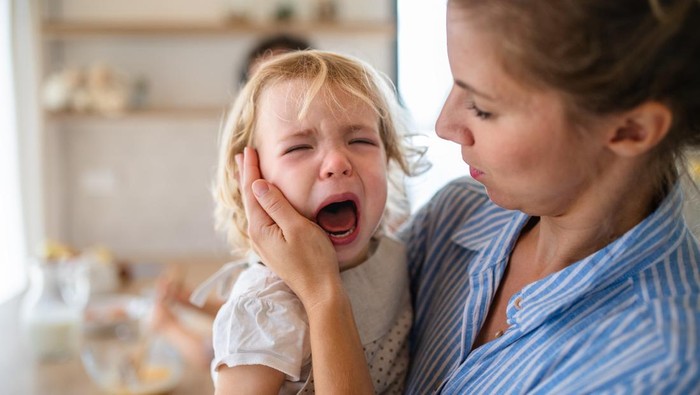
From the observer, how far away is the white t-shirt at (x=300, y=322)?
85cm

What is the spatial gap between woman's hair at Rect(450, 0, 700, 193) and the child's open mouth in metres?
0.39

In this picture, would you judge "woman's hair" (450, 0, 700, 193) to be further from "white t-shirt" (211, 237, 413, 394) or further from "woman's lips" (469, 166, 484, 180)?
"white t-shirt" (211, 237, 413, 394)

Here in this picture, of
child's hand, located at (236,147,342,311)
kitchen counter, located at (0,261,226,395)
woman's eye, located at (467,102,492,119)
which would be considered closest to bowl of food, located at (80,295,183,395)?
kitchen counter, located at (0,261,226,395)

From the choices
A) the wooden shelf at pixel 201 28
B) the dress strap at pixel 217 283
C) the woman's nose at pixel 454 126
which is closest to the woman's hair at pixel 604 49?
the woman's nose at pixel 454 126

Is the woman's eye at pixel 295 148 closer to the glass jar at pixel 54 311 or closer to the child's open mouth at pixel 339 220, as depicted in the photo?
the child's open mouth at pixel 339 220

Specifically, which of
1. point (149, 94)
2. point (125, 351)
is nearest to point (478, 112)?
point (125, 351)

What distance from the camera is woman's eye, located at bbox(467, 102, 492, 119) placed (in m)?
0.74

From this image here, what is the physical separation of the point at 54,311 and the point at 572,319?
1792mm

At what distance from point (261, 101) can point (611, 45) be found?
58 centimetres

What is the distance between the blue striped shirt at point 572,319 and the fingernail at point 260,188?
336mm

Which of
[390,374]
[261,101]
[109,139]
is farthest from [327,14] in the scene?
[390,374]

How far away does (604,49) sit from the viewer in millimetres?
642

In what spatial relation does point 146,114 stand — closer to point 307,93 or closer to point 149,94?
point 149,94

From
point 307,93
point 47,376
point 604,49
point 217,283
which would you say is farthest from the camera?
point 47,376
